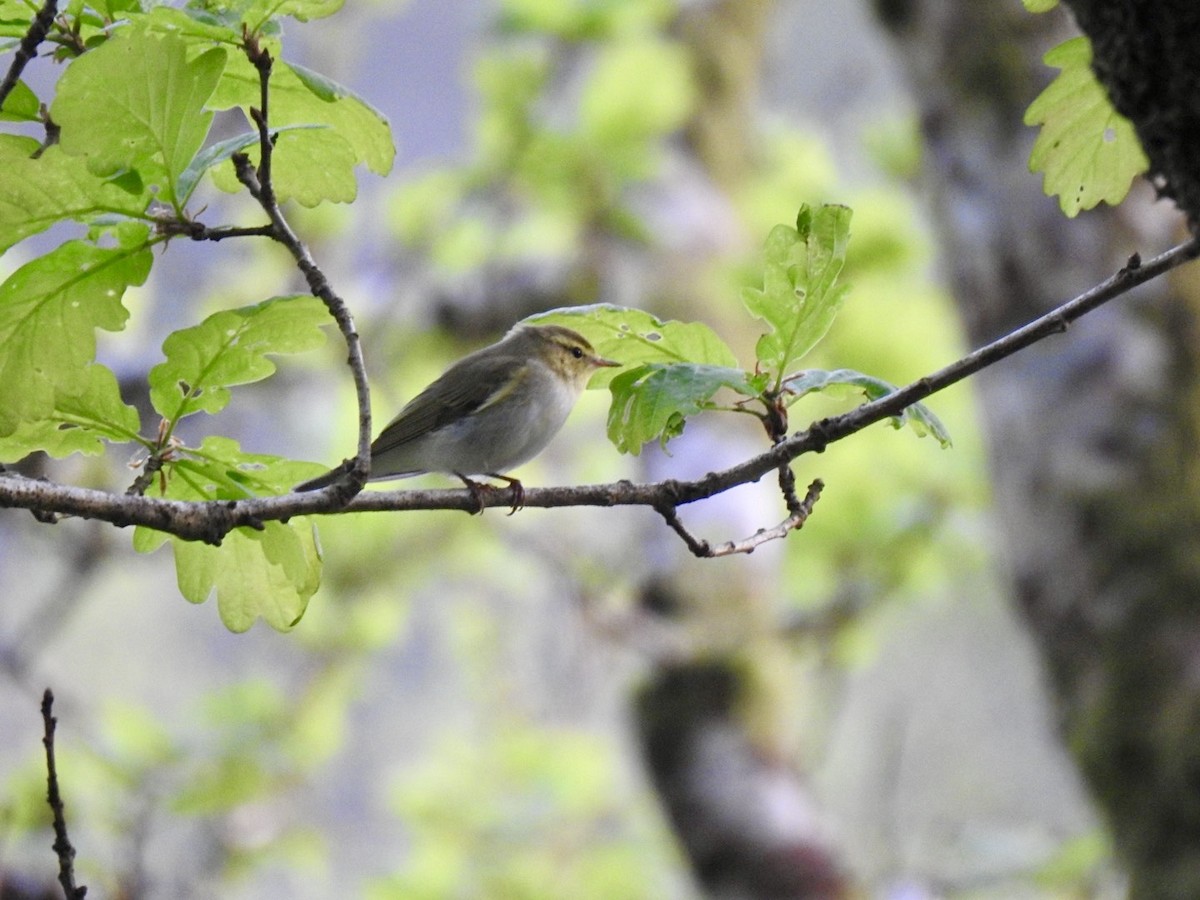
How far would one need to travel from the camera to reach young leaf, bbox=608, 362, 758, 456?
44.0 inches

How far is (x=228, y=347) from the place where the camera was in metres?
1.14

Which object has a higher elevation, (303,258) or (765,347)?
(303,258)

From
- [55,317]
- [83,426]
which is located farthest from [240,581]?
[55,317]

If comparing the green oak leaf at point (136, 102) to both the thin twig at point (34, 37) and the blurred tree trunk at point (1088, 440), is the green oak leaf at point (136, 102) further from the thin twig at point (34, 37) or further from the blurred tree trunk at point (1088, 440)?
the blurred tree trunk at point (1088, 440)

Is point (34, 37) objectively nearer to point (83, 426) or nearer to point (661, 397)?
point (83, 426)

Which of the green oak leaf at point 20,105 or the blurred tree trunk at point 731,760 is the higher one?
the green oak leaf at point 20,105

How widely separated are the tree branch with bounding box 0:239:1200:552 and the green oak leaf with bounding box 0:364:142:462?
2.4 inches

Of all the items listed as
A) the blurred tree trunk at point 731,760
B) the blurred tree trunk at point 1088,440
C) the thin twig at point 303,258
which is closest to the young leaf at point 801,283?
the thin twig at point 303,258

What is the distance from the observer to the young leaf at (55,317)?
3.37 feet

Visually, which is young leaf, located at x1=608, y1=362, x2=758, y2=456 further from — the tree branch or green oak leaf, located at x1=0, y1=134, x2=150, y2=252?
green oak leaf, located at x1=0, y1=134, x2=150, y2=252

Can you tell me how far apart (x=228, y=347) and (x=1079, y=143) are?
2.65 feet

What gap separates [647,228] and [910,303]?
4.54 ft

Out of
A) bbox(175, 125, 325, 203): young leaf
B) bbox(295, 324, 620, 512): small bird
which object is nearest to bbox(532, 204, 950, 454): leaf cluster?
bbox(175, 125, 325, 203): young leaf

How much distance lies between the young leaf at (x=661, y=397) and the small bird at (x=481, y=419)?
4.19ft
